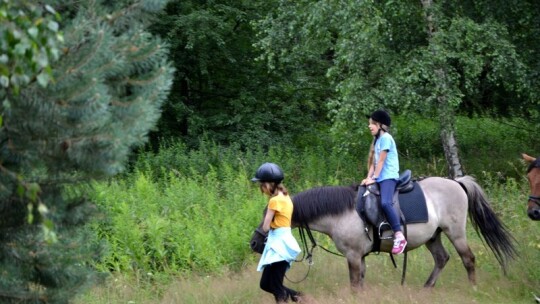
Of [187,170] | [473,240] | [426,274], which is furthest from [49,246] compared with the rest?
[187,170]

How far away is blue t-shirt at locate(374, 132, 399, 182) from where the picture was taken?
9422 millimetres

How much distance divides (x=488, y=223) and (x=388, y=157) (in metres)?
1.82

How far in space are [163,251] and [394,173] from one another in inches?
165

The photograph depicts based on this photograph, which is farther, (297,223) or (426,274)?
(426,274)

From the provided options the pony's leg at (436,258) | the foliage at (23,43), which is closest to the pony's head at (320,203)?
the pony's leg at (436,258)

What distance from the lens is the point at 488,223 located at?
10.3m

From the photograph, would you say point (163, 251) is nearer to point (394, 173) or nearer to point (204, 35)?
point (394, 173)

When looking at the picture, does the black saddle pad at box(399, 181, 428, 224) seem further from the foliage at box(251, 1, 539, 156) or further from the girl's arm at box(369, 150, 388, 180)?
the foliage at box(251, 1, 539, 156)

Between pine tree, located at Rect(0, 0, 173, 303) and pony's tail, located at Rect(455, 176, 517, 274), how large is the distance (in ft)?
20.1

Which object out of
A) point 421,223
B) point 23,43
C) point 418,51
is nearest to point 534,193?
point 421,223

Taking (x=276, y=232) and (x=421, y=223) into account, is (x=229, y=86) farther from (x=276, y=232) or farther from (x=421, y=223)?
(x=276, y=232)

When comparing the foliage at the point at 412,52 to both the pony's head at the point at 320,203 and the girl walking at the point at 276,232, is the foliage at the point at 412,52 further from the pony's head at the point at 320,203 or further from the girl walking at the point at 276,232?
the girl walking at the point at 276,232

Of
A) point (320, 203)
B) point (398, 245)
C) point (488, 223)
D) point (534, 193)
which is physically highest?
point (534, 193)

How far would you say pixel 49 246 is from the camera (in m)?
5.15
